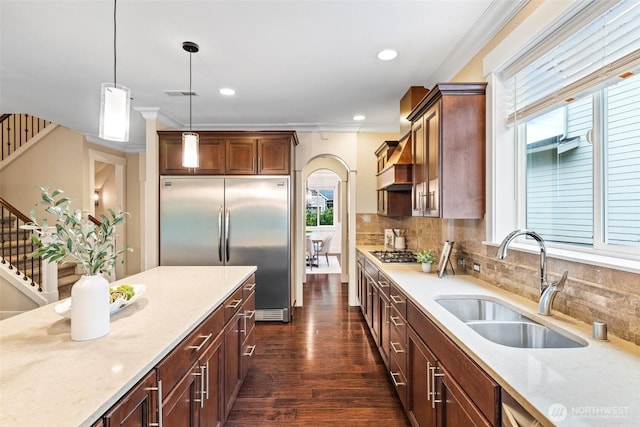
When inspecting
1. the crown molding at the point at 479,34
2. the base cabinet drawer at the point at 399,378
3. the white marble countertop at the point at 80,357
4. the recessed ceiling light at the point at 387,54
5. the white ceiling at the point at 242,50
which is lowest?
the base cabinet drawer at the point at 399,378

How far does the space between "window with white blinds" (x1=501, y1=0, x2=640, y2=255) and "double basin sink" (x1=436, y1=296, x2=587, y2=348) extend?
457mm

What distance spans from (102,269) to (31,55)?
8.35 feet

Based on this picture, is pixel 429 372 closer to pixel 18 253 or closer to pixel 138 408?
pixel 138 408

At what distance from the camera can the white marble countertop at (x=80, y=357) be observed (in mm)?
781

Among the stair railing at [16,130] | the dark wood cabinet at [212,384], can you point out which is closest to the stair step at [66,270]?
the stair railing at [16,130]

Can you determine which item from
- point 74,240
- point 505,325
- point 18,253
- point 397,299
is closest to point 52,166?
point 18,253

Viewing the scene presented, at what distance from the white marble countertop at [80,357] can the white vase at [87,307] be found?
0.11 feet

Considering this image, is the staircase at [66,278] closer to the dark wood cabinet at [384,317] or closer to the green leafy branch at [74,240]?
the green leafy branch at [74,240]

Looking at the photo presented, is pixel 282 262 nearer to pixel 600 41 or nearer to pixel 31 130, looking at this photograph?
pixel 600 41

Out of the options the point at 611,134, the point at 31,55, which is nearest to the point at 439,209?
the point at 611,134

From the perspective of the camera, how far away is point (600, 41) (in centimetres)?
138

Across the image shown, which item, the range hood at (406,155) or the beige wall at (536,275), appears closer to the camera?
the beige wall at (536,275)

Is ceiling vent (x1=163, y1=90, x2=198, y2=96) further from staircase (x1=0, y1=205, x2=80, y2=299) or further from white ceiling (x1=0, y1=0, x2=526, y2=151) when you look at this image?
staircase (x1=0, y1=205, x2=80, y2=299)

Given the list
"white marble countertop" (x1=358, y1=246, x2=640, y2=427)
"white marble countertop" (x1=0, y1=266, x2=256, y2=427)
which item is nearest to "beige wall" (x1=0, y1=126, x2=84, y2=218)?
"white marble countertop" (x1=0, y1=266, x2=256, y2=427)
